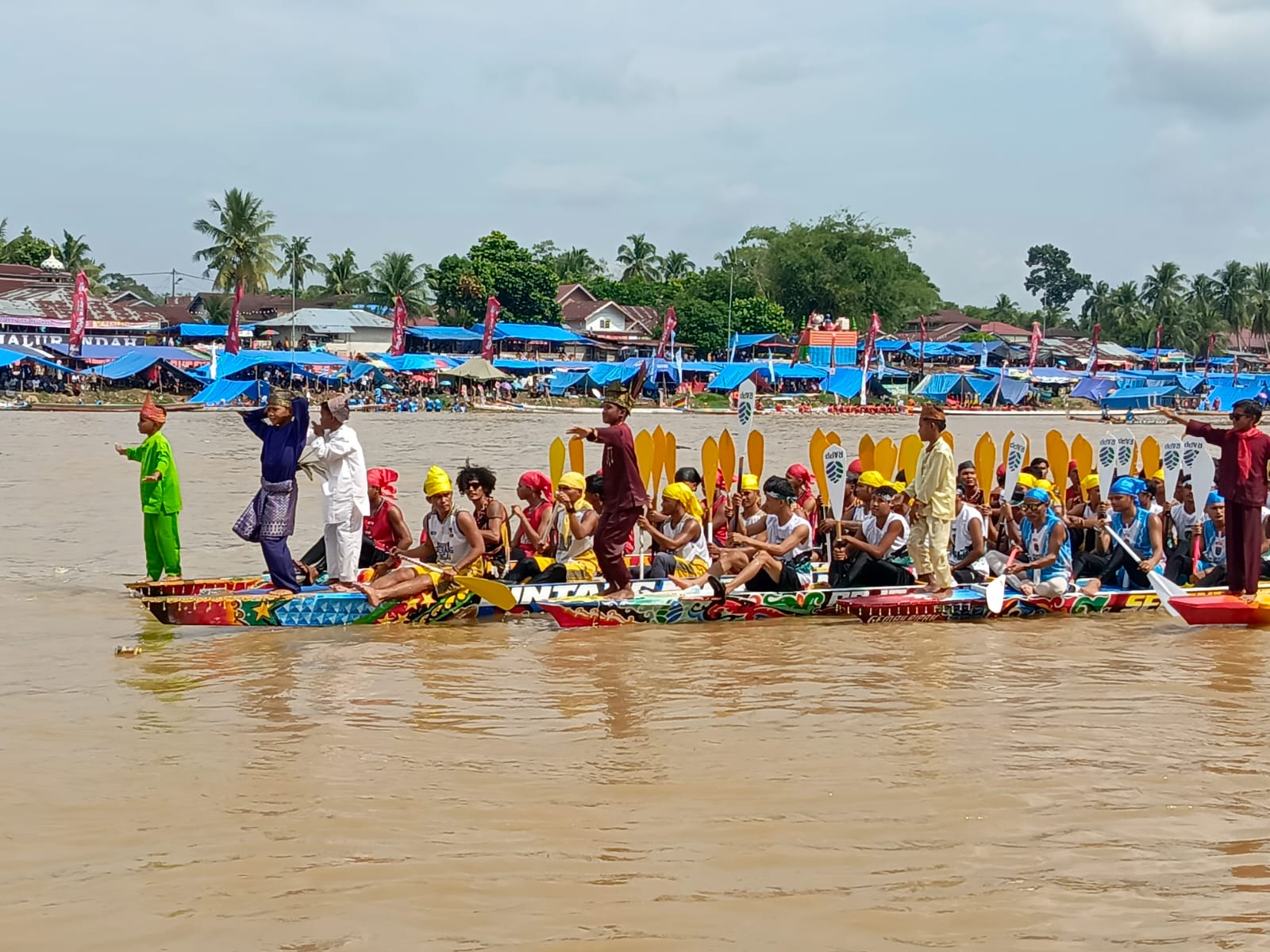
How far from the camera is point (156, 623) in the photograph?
893 centimetres

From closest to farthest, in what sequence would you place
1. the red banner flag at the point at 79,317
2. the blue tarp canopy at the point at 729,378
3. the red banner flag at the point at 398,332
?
1. the red banner flag at the point at 79,317
2. the red banner flag at the point at 398,332
3. the blue tarp canopy at the point at 729,378

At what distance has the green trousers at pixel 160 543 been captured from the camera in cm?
917

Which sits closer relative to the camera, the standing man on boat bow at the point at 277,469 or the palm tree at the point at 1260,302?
the standing man on boat bow at the point at 277,469

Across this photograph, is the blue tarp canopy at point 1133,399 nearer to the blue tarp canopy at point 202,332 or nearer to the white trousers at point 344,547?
the blue tarp canopy at point 202,332

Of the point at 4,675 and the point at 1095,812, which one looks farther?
the point at 4,675

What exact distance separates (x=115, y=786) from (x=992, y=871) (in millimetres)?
3400

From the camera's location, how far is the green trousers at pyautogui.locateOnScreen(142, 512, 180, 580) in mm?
9168

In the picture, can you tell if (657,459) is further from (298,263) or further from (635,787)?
(298,263)

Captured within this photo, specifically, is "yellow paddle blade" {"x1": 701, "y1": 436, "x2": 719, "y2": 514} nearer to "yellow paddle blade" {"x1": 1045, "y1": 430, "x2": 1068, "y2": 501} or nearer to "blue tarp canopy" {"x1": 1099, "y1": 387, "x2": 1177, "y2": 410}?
"yellow paddle blade" {"x1": 1045, "y1": 430, "x2": 1068, "y2": 501}

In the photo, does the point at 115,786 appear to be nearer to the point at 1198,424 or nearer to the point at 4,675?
the point at 4,675

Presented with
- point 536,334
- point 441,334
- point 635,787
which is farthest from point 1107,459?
point 536,334

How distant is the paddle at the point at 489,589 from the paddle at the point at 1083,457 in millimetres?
5852

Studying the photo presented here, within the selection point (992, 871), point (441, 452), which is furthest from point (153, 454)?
point (441, 452)

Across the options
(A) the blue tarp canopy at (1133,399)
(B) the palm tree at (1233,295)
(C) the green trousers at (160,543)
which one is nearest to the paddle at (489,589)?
(C) the green trousers at (160,543)
